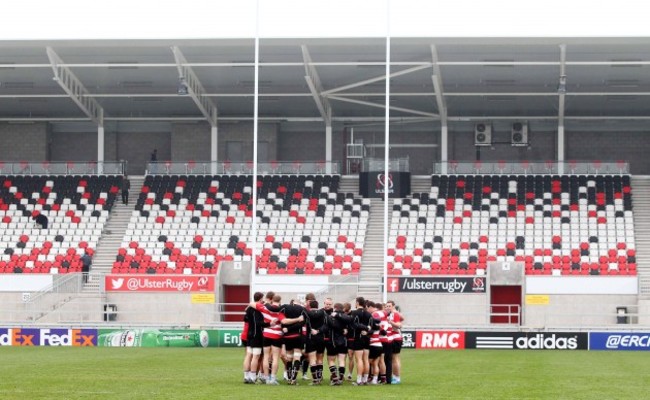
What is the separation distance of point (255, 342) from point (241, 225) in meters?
29.8

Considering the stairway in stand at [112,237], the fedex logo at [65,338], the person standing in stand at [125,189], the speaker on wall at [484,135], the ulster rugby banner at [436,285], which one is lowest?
the fedex logo at [65,338]

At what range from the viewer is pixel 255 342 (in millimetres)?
25781

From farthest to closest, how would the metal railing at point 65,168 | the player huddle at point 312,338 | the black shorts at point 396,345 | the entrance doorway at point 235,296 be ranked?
the metal railing at point 65,168 → the entrance doorway at point 235,296 → the black shorts at point 396,345 → the player huddle at point 312,338

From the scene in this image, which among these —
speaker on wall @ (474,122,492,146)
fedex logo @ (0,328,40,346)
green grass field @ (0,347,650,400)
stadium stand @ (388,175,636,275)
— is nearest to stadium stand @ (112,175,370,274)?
stadium stand @ (388,175,636,275)

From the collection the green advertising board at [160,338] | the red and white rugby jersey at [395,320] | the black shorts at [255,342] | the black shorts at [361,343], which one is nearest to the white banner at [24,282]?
the green advertising board at [160,338]

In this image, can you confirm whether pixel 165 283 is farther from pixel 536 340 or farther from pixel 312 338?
A: pixel 312 338

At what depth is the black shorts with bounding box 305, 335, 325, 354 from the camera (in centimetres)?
2589

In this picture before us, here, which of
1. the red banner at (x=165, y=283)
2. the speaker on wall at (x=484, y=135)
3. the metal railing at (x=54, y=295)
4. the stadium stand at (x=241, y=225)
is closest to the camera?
the metal railing at (x=54, y=295)

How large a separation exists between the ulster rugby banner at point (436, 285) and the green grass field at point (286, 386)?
8.62 m

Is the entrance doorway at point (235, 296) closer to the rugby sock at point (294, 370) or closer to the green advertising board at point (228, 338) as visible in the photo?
the green advertising board at point (228, 338)

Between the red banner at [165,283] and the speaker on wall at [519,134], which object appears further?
the speaker on wall at [519,134]

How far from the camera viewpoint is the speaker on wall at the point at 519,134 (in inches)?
2317

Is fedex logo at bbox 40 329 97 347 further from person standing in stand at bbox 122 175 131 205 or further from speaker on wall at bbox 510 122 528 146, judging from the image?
speaker on wall at bbox 510 122 528 146

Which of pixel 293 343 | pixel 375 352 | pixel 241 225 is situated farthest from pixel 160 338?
pixel 293 343
